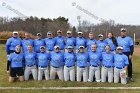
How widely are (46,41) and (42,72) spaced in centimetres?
124

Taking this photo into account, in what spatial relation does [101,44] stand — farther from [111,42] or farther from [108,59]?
[108,59]

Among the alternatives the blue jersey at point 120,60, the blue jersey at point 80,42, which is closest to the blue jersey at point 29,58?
the blue jersey at point 80,42

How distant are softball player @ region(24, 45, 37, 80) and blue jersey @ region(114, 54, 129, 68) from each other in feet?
9.99

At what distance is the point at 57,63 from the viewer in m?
11.8

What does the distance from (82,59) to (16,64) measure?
246cm

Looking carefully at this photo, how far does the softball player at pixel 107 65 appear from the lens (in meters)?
11.7

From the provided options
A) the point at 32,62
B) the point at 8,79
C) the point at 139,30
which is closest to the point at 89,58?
the point at 32,62

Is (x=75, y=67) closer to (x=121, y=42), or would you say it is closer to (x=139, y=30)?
(x=121, y=42)

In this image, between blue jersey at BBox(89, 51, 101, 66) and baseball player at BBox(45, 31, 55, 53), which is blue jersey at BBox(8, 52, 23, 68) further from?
blue jersey at BBox(89, 51, 101, 66)

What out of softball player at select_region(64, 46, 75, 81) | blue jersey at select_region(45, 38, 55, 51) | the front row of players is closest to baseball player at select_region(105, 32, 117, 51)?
the front row of players

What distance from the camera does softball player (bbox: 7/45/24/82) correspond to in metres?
11.6

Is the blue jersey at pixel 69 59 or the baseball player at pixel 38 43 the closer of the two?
the blue jersey at pixel 69 59

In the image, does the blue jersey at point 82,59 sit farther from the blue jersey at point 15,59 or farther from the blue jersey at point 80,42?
the blue jersey at point 15,59

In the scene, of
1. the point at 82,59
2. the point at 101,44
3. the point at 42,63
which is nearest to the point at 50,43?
the point at 42,63
